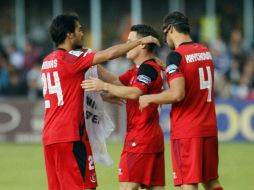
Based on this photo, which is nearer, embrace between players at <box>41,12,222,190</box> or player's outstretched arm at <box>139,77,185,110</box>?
player's outstretched arm at <box>139,77,185,110</box>

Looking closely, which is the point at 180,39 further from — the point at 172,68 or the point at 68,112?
the point at 68,112

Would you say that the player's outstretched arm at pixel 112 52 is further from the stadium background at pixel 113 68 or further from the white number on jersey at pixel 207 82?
the stadium background at pixel 113 68

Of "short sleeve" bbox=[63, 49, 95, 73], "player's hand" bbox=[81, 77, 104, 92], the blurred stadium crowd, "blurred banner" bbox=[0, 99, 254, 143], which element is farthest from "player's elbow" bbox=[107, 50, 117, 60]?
the blurred stadium crowd

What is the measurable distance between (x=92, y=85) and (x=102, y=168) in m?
8.16

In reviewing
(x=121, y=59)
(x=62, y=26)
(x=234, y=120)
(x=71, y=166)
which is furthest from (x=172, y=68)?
(x=121, y=59)

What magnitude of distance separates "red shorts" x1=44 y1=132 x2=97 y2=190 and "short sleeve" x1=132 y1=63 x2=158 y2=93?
84 cm

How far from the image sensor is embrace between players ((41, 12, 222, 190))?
420 inches

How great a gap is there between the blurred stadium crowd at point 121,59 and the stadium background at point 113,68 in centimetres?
3

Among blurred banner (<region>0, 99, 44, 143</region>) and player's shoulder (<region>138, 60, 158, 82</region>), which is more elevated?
player's shoulder (<region>138, 60, 158, 82</region>)

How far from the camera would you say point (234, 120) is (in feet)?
73.4

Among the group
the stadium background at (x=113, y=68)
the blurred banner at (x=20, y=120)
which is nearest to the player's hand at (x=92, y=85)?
the stadium background at (x=113, y=68)

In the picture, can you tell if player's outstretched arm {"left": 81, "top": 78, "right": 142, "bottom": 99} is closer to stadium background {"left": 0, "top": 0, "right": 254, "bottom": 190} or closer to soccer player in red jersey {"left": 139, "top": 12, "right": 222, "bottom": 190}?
soccer player in red jersey {"left": 139, "top": 12, "right": 222, "bottom": 190}

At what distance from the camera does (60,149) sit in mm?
10695

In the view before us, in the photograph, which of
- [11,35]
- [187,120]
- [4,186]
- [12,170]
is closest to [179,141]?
[187,120]
